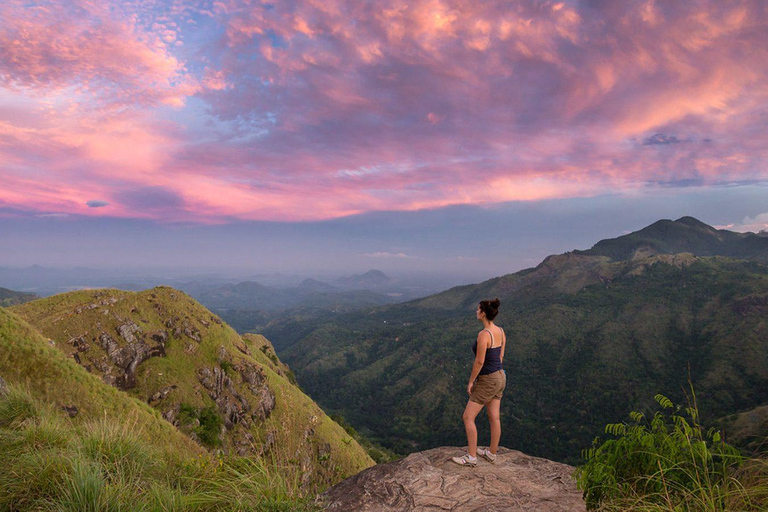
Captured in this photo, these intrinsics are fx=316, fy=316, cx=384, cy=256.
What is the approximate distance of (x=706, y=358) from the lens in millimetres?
164375

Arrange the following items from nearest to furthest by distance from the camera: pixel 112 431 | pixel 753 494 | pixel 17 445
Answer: pixel 753 494
pixel 17 445
pixel 112 431

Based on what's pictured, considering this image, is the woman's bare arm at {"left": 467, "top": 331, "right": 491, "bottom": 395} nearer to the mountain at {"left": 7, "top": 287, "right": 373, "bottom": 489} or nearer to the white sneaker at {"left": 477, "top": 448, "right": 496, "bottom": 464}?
the white sneaker at {"left": 477, "top": 448, "right": 496, "bottom": 464}

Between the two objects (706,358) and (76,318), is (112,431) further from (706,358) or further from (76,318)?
(706,358)

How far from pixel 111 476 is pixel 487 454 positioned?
7273mm

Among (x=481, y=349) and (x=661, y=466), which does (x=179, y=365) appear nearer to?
(x=481, y=349)

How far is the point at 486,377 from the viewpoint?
729 centimetres

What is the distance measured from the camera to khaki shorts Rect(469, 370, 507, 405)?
724 cm

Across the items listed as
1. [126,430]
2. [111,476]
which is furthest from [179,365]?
[111,476]

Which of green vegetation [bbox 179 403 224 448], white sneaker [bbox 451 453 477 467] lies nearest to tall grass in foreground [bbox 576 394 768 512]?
white sneaker [bbox 451 453 477 467]

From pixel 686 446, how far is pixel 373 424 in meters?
213

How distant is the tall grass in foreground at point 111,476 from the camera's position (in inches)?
147

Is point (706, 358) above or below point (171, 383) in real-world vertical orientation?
below

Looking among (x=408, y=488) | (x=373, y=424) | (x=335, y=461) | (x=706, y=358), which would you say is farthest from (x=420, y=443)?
(x=408, y=488)

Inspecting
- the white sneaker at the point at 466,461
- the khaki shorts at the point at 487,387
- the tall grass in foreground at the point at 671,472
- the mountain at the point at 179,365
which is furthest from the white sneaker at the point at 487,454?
the mountain at the point at 179,365
